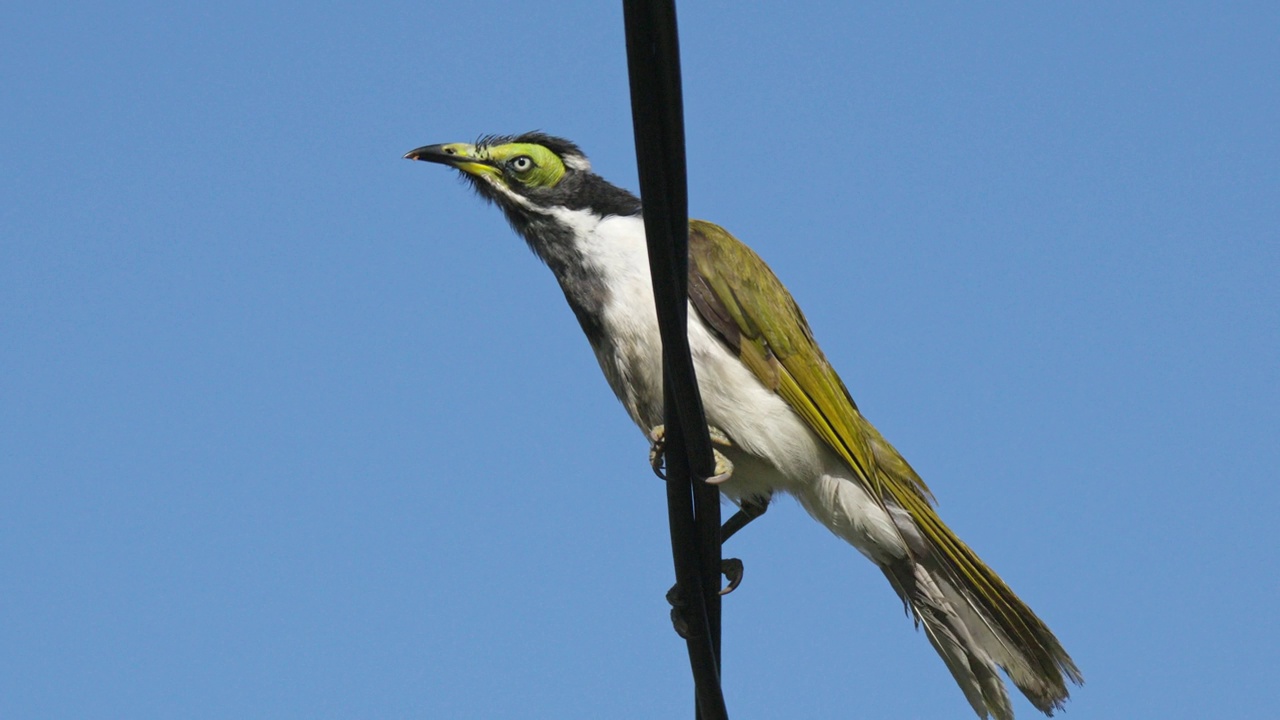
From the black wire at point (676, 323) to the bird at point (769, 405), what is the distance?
49.5 inches

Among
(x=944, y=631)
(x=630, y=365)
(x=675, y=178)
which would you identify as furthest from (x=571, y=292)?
(x=675, y=178)

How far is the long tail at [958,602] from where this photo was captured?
481 centimetres

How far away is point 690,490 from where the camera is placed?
3.19 meters

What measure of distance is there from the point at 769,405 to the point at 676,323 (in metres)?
2.13

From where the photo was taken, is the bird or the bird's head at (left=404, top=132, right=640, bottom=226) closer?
the bird

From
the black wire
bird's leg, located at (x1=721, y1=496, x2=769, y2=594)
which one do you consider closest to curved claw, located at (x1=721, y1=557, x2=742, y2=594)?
bird's leg, located at (x1=721, y1=496, x2=769, y2=594)

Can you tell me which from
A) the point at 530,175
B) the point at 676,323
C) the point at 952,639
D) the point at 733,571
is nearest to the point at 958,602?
the point at 952,639

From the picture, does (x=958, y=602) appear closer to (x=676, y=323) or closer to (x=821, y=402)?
(x=821, y=402)

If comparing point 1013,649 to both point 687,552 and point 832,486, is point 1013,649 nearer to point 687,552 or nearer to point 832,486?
point 832,486

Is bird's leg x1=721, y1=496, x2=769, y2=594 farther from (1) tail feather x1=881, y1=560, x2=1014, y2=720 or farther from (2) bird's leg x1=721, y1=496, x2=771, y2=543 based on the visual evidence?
(1) tail feather x1=881, y1=560, x2=1014, y2=720

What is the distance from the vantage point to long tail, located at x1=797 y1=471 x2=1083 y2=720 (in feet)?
15.8

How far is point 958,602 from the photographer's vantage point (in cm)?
502

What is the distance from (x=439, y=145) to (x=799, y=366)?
71.5 inches

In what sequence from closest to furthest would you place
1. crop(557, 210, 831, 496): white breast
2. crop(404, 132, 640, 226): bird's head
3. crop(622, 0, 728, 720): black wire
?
1. crop(622, 0, 728, 720): black wire
2. crop(557, 210, 831, 496): white breast
3. crop(404, 132, 640, 226): bird's head
